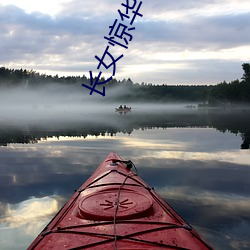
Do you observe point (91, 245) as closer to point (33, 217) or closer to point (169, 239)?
point (169, 239)

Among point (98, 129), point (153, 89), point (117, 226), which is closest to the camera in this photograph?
point (117, 226)

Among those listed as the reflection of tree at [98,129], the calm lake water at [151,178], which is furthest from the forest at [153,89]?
the calm lake water at [151,178]

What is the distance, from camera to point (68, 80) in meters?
165

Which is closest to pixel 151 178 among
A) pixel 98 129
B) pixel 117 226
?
pixel 117 226

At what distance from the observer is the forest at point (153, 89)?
100 metres

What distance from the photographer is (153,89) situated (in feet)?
586

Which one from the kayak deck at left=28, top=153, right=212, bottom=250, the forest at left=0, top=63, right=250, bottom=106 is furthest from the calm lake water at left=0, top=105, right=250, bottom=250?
the forest at left=0, top=63, right=250, bottom=106

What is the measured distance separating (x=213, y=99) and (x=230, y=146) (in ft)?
313

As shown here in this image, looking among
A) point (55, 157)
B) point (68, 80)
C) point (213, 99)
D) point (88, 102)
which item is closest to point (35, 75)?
point (68, 80)

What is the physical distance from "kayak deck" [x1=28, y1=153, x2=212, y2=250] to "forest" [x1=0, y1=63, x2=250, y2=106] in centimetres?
9831

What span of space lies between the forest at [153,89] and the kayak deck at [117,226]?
9831 cm

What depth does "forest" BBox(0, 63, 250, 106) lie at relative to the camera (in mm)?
100250

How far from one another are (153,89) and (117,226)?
176 meters

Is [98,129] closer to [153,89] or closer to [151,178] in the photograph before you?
[151,178]
